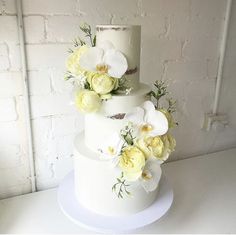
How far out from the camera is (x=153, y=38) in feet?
3.43

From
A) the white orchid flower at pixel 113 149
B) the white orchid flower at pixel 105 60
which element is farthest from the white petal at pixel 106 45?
the white orchid flower at pixel 113 149

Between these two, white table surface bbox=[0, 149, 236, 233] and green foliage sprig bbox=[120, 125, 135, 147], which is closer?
green foliage sprig bbox=[120, 125, 135, 147]

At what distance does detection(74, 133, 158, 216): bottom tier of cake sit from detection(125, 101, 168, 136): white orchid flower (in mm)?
131

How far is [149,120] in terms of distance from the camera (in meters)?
0.71

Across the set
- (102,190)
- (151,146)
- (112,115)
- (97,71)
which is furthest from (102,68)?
(102,190)

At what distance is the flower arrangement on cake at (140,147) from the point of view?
0.68 m

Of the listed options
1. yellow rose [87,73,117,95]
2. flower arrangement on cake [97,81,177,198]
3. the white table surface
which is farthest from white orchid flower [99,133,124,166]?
the white table surface

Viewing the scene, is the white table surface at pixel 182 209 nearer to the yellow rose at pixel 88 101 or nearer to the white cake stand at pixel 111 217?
the white cake stand at pixel 111 217

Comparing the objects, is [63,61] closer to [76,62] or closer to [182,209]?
[76,62]

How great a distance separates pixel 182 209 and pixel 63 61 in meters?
0.64

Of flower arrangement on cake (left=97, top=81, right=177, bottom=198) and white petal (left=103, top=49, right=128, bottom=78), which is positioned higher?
white petal (left=103, top=49, right=128, bottom=78)

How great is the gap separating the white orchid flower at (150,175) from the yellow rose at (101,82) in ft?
0.67

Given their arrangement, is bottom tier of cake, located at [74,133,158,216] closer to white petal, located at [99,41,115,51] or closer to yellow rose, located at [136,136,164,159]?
yellow rose, located at [136,136,164,159]

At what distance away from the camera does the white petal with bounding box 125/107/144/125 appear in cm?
70
